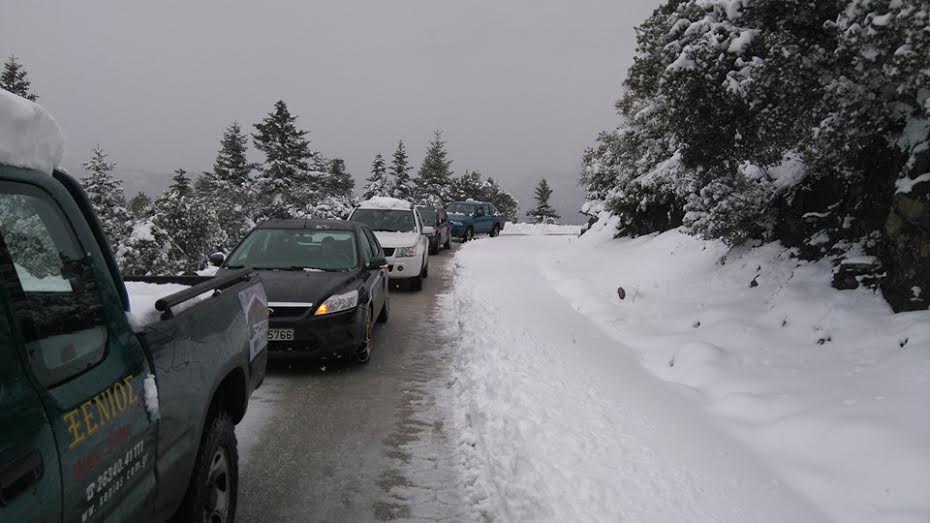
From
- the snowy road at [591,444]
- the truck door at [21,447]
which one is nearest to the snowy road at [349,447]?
the snowy road at [591,444]

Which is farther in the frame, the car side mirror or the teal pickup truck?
the car side mirror

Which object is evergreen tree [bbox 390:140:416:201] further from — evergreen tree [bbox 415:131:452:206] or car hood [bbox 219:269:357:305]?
car hood [bbox 219:269:357:305]

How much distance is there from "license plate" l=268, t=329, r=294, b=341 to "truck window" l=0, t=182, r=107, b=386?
155 inches

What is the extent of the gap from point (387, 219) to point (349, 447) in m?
9.66

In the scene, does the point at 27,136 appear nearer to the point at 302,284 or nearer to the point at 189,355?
the point at 189,355

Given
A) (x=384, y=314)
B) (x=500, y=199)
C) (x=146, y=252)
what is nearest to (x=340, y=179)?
(x=500, y=199)

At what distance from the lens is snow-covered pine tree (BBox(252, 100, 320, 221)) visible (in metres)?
36.9

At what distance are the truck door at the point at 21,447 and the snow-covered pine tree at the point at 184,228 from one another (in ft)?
48.5

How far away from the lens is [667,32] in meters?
6.42

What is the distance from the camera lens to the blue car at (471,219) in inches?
1075

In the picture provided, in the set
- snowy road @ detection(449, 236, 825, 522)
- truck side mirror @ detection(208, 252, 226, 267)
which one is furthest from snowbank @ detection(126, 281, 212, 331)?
truck side mirror @ detection(208, 252, 226, 267)

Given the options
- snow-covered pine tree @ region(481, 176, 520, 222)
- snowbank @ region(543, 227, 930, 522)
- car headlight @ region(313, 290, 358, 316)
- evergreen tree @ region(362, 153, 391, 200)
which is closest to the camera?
snowbank @ region(543, 227, 930, 522)

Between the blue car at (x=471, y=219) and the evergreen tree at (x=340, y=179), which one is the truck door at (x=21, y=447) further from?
the evergreen tree at (x=340, y=179)

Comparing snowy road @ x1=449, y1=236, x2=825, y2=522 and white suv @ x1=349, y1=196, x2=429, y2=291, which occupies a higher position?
white suv @ x1=349, y1=196, x2=429, y2=291
